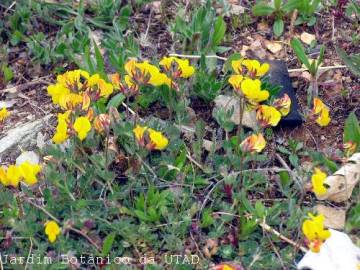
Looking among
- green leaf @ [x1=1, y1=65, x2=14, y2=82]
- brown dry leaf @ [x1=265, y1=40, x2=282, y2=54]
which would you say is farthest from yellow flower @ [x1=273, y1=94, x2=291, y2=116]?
green leaf @ [x1=1, y1=65, x2=14, y2=82]

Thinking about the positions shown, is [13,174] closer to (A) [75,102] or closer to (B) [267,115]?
(A) [75,102]

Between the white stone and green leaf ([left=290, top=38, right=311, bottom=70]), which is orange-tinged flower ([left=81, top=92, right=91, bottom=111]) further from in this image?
green leaf ([left=290, top=38, right=311, bottom=70])

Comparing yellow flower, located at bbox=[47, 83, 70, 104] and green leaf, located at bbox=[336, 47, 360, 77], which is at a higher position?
yellow flower, located at bbox=[47, 83, 70, 104]

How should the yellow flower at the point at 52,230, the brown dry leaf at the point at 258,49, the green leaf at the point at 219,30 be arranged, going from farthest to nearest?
the brown dry leaf at the point at 258,49 < the green leaf at the point at 219,30 < the yellow flower at the point at 52,230

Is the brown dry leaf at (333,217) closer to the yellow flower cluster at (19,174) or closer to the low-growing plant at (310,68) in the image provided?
the low-growing plant at (310,68)

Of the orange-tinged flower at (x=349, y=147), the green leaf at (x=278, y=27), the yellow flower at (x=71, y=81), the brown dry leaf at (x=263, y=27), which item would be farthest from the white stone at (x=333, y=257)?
the brown dry leaf at (x=263, y=27)
